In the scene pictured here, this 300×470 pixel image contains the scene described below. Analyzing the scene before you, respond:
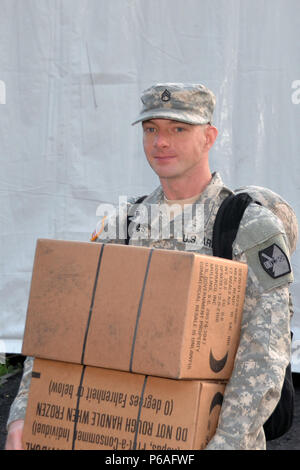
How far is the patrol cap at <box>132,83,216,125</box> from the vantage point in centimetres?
185

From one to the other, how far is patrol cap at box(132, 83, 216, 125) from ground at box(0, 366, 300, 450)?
1924 millimetres

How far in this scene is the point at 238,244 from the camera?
1721 mm

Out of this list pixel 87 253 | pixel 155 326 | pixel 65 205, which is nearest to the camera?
pixel 155 326

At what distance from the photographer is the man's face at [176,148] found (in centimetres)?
185

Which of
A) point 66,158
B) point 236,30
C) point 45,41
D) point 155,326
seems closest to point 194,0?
point 236,30

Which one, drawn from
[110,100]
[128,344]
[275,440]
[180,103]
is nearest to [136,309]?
[128,344]

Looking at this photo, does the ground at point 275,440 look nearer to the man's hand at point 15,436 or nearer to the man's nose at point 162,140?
the man's hand at point 15,436

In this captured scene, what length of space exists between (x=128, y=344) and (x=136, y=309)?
0.08 m

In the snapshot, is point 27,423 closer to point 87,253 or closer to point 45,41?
point 87,253

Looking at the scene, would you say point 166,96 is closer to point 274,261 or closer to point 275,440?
point 274,261

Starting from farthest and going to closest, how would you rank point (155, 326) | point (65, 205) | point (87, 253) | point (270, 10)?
point (65, 205) < point (270, 10) < point (87, 253) < point (155, 326)

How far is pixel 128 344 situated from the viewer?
5.08ft
